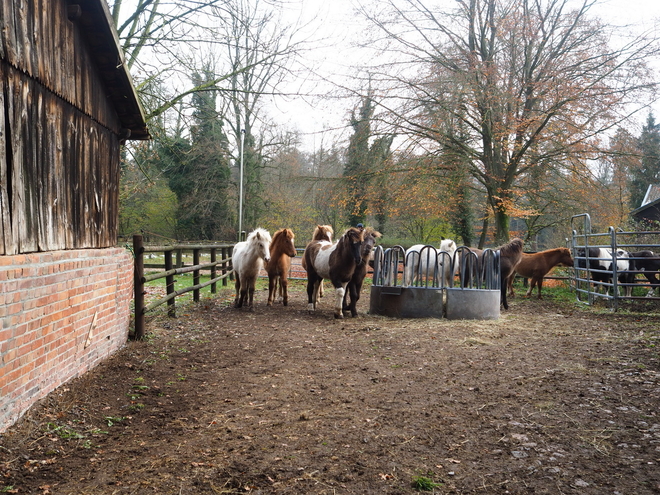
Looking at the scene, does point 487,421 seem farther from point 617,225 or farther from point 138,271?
point 617,225

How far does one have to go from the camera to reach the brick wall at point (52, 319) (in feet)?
10.6

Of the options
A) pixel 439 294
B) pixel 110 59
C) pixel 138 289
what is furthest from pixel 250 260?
pixel 110 59

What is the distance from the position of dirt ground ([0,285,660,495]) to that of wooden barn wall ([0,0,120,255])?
1402 mm

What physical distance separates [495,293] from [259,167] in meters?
19.3

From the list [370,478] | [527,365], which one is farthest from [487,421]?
[527,365]

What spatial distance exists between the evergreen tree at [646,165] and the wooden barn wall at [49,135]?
14.6 metres

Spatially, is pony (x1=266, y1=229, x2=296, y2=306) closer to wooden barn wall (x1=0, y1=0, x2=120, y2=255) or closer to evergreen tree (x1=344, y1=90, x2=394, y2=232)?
wooden barn wall (x1=0, y1=0, x2=120, y2=255)

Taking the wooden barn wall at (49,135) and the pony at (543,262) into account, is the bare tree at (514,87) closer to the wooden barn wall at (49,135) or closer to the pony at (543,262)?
the pony at (543,262)

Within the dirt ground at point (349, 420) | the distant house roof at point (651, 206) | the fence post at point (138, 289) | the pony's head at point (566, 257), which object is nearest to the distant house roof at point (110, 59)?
the fence post at point (138, 289)

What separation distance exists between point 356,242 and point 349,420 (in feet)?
16.9

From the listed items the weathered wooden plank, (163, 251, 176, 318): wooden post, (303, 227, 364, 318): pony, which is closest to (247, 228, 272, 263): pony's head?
(303, 227, 364, 318): pony

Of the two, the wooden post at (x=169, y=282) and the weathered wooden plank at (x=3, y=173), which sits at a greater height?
the weathered wooden plank at (x=3, y=173)

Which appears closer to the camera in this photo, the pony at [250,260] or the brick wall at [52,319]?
the brick wall at [52,319]

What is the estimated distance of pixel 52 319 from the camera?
3.90 metres
